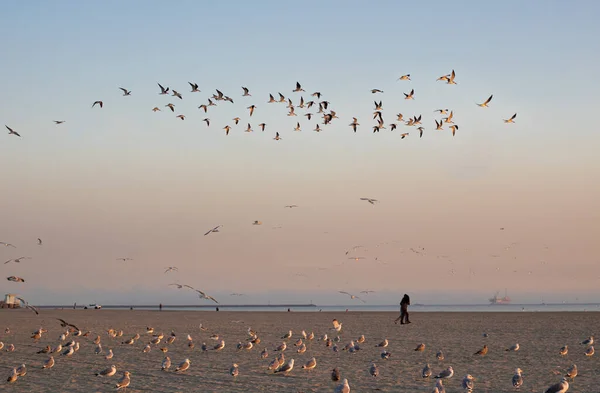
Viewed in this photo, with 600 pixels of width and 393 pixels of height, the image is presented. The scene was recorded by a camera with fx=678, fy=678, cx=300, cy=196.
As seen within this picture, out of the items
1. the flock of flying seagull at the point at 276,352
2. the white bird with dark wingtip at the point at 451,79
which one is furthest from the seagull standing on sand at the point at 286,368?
the white bird with dark wingtip at the point at 451,79

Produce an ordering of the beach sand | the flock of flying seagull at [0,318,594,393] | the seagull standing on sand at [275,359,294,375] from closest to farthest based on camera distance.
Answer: the flock of flying seagull at [0,318,594,393] → the beach sand → the seagull standing on sand at [275,359,294,375]

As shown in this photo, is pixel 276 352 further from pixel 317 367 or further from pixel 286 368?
pixel 286 368

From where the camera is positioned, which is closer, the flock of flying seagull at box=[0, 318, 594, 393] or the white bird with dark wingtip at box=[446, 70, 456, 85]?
the flock of flying seagull at box=[0, 318, 594, 393]

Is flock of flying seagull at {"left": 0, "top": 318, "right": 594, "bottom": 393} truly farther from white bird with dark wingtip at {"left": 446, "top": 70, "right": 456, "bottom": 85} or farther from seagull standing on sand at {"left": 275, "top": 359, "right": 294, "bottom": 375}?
white bird with dark wingtip at {"left": 446, "top": 70, "right": 456, "bottom": 85}

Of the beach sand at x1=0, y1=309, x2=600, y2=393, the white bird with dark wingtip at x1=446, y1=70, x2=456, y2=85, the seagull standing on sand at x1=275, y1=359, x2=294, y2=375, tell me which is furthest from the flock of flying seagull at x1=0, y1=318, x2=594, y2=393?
the white bird with dark wingtip at x1=446, y1=70, x2=456, y2=85

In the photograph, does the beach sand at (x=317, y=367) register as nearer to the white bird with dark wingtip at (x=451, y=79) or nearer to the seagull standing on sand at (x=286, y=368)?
the seagull standing on sand at (x=286, y=368)

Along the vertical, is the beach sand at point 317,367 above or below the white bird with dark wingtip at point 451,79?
below

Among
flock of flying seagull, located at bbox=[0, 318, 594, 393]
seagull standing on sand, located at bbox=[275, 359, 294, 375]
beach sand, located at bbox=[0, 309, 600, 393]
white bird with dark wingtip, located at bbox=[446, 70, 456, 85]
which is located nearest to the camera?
flock of flying seagull, located at bbox=[0, 318, 594, 393]

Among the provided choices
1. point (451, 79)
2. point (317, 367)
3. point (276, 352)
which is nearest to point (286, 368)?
point (317, 367)

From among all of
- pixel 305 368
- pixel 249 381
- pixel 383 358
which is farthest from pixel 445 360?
pixel 249 381

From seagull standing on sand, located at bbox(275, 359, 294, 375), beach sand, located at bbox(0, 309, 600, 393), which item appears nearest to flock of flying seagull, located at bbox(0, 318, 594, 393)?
seagull standing on sand, located at bbox(275, 359, 294, 375)

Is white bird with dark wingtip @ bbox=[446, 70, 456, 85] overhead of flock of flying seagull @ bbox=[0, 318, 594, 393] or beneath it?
overhead

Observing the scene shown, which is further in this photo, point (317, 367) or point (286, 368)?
point (317, 367)

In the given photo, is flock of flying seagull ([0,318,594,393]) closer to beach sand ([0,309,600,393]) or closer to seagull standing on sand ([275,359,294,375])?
seagull standing on sand ([275,359,294,375])
